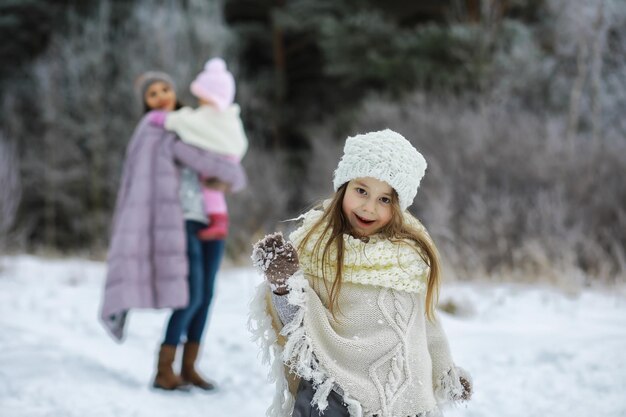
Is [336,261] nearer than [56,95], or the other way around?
[336,261]

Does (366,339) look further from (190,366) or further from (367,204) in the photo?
(190,366)

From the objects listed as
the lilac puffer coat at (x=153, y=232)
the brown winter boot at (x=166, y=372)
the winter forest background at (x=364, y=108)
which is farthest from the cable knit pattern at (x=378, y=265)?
the winter forest background at (x=364, y=108)

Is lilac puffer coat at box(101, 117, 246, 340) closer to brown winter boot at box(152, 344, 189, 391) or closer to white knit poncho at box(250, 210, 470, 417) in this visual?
brown winter boot at box(152, 344, 189, 391)

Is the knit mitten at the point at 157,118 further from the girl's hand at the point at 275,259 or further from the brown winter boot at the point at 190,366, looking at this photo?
the girl's hand at the point at 275,259

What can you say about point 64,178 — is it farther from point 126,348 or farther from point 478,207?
point 126,348

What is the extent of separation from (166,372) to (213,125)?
1.41m

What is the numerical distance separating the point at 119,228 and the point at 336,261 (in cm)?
202

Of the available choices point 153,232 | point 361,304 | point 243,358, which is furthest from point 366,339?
point 243,358

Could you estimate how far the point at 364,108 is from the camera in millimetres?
13453

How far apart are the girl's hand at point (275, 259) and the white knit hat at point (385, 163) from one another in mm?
334

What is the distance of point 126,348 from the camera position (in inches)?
196

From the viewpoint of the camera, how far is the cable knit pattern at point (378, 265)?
89.0 inches

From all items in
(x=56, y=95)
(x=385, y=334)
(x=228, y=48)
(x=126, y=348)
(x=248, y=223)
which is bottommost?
(x=126, y=348)

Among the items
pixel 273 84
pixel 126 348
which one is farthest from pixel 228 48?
pixel 126 348
